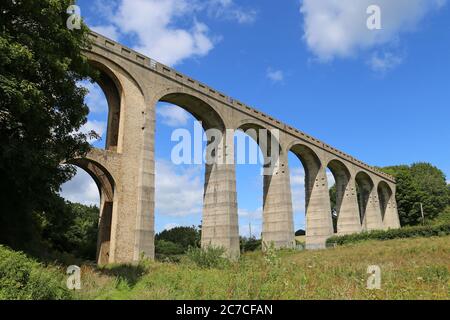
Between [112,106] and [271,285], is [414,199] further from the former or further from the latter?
[271,285]

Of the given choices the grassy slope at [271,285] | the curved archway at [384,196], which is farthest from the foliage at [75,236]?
the curved archway at [384,196]

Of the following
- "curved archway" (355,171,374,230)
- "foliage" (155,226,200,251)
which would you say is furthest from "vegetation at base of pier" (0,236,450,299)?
"curved archway" (355,171,374,230)

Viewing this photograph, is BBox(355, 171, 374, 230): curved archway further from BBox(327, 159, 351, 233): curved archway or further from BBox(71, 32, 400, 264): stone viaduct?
BBox(71, 32, 400, 264): stone viaduct

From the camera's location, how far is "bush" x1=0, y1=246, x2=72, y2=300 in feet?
26.8

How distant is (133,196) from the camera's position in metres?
22.6

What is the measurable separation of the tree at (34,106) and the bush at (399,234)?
105ft

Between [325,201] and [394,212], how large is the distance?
77.5 ft

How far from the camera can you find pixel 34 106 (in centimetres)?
1112

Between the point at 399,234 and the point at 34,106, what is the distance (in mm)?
36434

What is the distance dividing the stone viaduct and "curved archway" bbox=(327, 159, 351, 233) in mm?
187

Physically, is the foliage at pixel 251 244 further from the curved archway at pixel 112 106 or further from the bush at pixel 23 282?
the bush at pixel 23 282

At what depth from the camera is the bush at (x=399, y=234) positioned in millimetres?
36491
